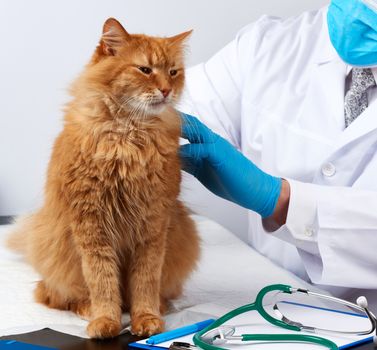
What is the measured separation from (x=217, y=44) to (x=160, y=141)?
1.20m

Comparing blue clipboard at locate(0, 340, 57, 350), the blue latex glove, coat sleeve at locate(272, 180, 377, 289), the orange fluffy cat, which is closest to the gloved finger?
the blue latex glove

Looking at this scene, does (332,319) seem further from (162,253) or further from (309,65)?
(309,65)

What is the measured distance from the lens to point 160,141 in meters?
1.13

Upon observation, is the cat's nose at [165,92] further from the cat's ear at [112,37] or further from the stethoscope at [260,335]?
the stethoscope at [260,335]

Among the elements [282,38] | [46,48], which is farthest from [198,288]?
[46,48]

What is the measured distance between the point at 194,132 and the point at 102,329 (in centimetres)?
47

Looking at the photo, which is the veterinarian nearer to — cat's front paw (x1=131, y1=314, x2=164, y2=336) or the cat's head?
the cat's head

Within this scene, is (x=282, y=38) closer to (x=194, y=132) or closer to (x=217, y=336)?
(x=194, y=132)

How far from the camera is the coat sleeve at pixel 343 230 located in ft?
4.38

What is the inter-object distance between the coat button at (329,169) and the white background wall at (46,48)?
791mm

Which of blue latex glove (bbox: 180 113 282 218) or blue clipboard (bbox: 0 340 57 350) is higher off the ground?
blue latex glove (bbox: 180 113 282 218)

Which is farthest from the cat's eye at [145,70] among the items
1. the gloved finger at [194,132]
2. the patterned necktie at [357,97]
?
the patterned necktie at [357,97]

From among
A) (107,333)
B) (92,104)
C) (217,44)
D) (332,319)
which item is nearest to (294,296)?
(332,319)

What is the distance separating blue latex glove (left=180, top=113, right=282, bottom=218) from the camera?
1338 mm
